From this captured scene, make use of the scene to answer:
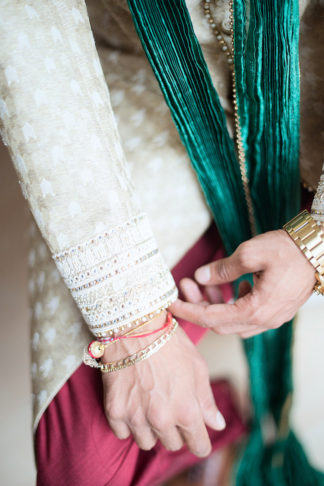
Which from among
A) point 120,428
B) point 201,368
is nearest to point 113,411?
point 120,428

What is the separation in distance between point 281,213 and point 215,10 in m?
0.32

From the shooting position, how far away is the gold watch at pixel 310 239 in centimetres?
47

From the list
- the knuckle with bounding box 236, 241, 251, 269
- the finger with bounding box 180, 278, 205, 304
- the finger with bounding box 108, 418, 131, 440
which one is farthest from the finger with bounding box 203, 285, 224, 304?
the finger with bounding box 108, 418, 131, 440

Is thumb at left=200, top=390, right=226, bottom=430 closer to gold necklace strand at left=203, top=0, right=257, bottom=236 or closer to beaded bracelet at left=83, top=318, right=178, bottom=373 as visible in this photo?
beaded bracelet at left=83, top=318, right=178, bottom=373

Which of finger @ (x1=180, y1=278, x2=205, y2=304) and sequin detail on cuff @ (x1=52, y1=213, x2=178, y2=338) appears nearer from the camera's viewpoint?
sequin detail on cuff @ (x1=52, y1=213, x2=178, y2=338)

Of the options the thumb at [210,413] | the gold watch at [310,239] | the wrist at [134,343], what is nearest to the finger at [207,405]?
the thumb at [210,413]

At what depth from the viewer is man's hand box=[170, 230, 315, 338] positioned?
1.53 feet

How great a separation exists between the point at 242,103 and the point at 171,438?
0.49 metres

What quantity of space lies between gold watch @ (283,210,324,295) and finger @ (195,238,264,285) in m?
0.05

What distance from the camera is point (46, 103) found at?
408mm

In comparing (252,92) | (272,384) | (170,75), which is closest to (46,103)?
(170,75)

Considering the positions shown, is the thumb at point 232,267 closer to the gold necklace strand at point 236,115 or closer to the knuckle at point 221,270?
the knuckle at point 221,270

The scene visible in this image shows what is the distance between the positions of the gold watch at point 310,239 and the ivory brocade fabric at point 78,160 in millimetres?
175

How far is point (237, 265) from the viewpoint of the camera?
49 centimetres
